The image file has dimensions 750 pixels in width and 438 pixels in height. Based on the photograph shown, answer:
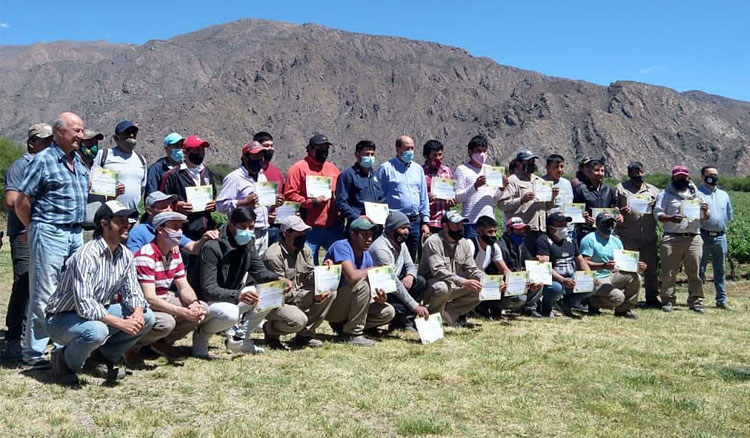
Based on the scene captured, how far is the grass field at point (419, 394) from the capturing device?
547 centimetres

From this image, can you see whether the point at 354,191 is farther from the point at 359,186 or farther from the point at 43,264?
the point at 43,264

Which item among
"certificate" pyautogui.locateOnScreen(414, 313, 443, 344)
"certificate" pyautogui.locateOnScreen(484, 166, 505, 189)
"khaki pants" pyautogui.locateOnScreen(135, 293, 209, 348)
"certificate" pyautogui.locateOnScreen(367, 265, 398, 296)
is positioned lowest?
"certificate" pyautogui.locateOnScreen(414, 313, 443, 344)

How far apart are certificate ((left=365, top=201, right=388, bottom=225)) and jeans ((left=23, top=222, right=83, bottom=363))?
11.1ft

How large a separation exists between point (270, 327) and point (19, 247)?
264cm

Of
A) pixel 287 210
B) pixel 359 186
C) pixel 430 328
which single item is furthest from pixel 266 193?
pixel 430 328

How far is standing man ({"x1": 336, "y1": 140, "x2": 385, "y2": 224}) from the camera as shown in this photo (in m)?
9.08

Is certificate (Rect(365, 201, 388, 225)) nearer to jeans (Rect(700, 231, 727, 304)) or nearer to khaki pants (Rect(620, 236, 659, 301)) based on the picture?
khaki pants (Rect(620, 236, 659, 301))

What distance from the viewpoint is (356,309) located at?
831cm

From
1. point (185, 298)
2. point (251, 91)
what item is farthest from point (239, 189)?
point (251, 91)

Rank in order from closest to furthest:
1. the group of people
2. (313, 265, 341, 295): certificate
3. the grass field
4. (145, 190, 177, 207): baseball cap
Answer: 1. the grass field
2. the group of people
3. (145, 190, 177, 207): baseball cap
4. (313, 265, 341, 295): certificate

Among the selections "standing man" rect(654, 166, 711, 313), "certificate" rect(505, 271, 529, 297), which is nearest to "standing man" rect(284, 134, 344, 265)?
"certificate" rect(505, 271, 529, 297)

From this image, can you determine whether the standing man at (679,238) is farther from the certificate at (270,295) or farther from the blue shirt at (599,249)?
the certificate at (270,295)

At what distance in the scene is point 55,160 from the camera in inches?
256

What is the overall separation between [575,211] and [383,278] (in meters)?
3.88
